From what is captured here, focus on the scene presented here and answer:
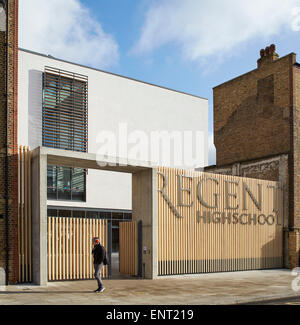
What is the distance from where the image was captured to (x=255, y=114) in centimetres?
2652

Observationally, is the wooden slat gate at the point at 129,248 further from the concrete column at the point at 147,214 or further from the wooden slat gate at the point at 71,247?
the wooden slat gate at the point at 71,247

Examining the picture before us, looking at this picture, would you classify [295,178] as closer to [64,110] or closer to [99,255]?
[99,255]

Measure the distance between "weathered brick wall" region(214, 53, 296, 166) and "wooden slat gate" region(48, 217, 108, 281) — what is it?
12.5 m

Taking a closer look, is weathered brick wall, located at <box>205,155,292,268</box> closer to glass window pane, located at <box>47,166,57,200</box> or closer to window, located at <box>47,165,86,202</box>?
window, located at <box>47,165,86,202</box>

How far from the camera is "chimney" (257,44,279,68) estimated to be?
2588 centimetres

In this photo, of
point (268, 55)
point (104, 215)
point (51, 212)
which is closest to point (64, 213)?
point (51, 212)

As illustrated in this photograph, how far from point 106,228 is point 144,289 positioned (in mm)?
4012

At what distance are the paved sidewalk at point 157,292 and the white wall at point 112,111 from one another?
16320mm

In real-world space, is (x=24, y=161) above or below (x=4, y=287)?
above

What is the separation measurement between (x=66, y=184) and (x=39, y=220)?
1672 centimetres

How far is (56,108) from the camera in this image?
3138 centimetres
